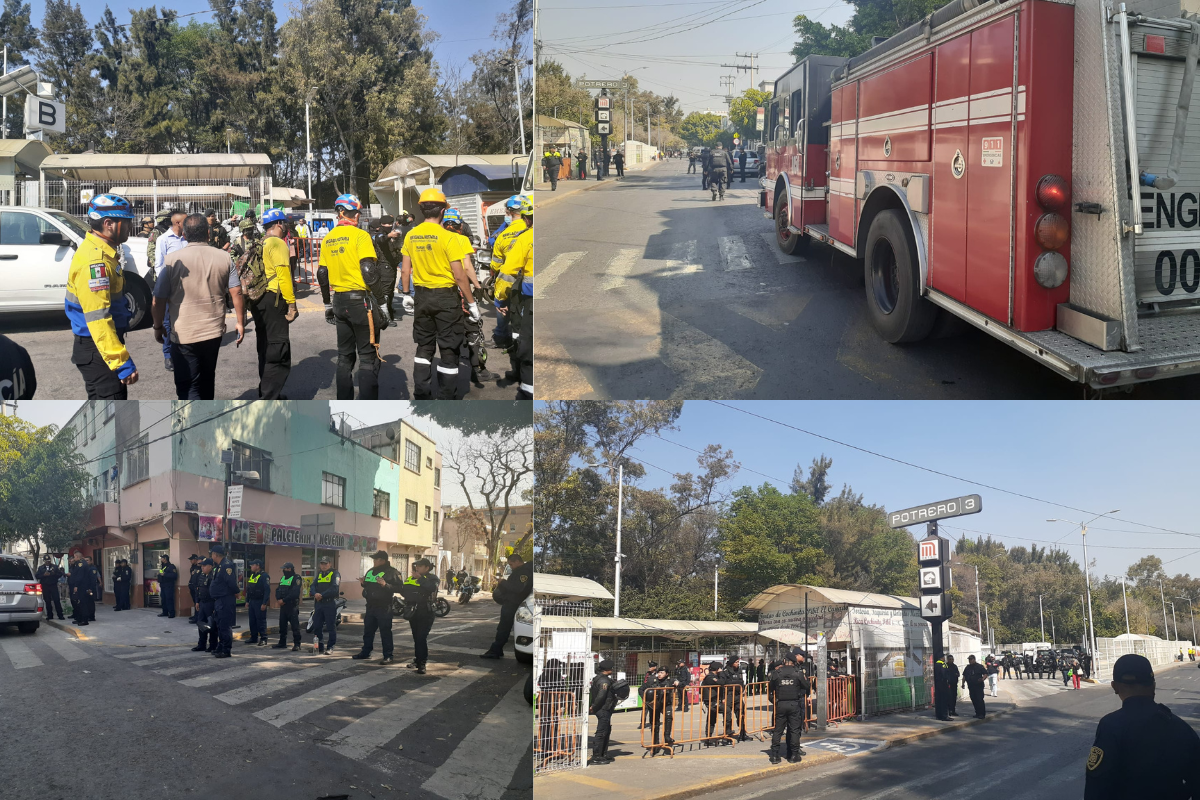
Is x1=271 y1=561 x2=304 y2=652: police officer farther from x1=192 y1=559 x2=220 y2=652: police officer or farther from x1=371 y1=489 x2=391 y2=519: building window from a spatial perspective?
x1=371 y1=489 x2=391 y2=519: building window

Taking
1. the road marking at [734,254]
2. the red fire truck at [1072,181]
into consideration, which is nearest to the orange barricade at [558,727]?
the red fire truck at [1072,181]

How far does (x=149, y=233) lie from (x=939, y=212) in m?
4.86

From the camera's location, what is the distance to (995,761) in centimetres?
531

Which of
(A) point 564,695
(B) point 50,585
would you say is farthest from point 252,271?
(A) point 564,695

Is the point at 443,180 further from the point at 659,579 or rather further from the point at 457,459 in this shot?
the point at 659,579

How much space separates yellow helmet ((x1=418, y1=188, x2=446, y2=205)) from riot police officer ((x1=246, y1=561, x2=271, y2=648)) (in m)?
2.41

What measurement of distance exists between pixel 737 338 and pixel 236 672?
455cm

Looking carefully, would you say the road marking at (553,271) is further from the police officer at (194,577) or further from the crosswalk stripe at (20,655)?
the crosswalk stripe at (20,655)

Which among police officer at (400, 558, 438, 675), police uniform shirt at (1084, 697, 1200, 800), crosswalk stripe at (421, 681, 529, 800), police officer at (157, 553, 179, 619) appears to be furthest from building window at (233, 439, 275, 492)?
police uniform shirt at (1084, 697, 1200, 800)

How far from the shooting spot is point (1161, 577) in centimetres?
459

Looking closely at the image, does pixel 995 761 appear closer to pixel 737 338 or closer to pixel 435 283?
pixel 737 338

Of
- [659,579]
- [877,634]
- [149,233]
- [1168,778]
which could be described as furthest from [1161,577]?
[877,634]

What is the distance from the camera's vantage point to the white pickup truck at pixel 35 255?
3949 millimetres

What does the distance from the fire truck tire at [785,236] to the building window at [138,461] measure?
329 inches
